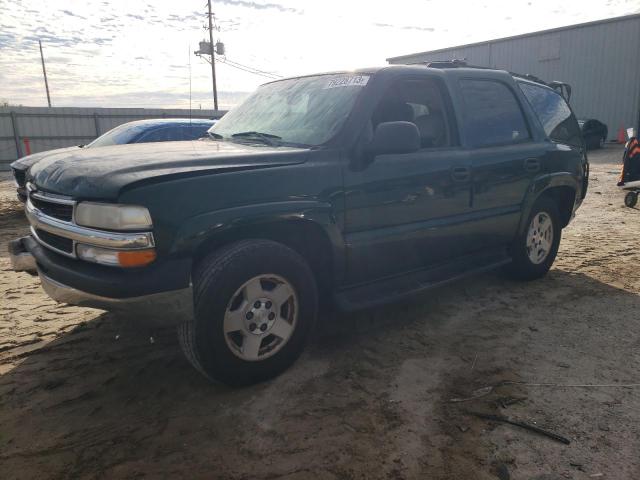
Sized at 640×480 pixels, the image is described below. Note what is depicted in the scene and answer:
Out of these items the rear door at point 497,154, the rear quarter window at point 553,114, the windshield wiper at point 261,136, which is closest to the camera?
the windshield wiper at point 261,136

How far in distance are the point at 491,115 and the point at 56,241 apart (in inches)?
136

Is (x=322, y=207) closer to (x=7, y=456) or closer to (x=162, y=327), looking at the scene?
(x=162, y=327)

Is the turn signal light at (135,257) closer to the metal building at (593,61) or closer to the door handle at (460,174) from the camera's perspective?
the door handle at (460,174)

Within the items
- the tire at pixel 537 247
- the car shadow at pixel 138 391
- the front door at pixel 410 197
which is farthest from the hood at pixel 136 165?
the tire at pixel 537 247

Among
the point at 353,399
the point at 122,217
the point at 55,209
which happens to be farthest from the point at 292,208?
the point at 55,209

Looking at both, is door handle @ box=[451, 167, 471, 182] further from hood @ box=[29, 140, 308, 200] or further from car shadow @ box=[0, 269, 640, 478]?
hood @ box=[29, 140, 308, 200]

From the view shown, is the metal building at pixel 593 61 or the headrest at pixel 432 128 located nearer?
the headrest at pixel 432 128

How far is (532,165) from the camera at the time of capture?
439cm

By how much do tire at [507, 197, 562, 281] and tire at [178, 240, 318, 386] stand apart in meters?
2.50

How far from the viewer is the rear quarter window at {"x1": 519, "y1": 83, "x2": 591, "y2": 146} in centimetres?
477

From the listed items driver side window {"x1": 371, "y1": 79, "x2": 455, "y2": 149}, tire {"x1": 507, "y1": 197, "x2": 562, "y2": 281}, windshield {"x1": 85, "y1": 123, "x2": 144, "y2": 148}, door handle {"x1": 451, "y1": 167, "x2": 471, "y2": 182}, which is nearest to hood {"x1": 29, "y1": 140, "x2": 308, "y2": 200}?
driver side window {"x1": 371, "y1": 79, "x2": 455, "y2": 149}

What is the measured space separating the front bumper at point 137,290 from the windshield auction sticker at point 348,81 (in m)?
1.77

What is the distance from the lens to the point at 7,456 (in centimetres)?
229

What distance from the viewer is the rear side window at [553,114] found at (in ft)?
15.7
